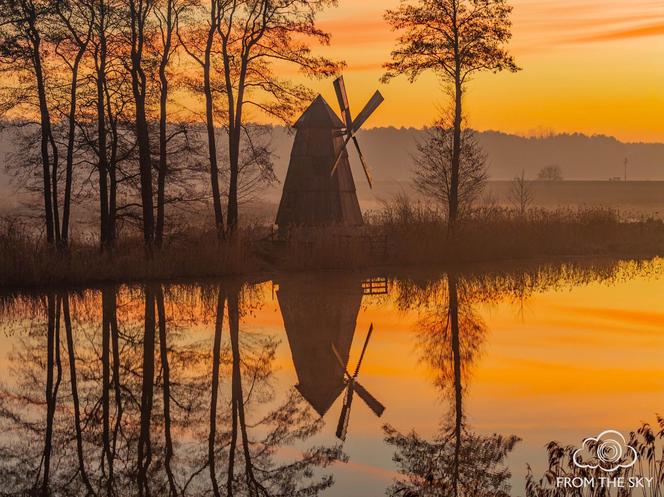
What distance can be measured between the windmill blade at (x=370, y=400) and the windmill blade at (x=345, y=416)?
0.11 m

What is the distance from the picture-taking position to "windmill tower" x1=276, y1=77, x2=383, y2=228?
4062 cm

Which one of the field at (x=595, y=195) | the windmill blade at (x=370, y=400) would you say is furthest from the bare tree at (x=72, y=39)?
the field at (x=595, y=195)

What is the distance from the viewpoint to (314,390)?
14828 millimetres

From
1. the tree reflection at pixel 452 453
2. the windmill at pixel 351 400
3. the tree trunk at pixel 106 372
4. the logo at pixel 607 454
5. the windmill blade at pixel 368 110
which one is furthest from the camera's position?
the windmill blade at pixel 368 110

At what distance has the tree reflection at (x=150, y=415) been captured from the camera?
404 inches

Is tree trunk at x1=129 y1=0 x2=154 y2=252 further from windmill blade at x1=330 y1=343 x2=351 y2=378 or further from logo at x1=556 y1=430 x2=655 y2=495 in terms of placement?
logo at x1=556 y1=430 x2=655 y2=495

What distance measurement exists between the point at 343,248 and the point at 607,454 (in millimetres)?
24442

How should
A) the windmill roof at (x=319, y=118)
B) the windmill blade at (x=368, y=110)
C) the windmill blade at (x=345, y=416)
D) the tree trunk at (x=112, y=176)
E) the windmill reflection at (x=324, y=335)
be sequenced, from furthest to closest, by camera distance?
1. the windmill blade at (x=368, y=110)
2. the windmill roof at (x=319, y=118)
3. the tree trunk at (x=112, y=176)
4. the windmill reflection at (x=324, y=335)
5. the windmill blade at (x=345, y=416)

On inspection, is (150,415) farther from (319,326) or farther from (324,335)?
(319,326)

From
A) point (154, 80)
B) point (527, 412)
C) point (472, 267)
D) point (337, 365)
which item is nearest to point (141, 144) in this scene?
point (154, 80)

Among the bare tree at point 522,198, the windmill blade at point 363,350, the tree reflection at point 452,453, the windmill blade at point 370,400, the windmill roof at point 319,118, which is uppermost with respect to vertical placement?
the windmill roof at point 319,118

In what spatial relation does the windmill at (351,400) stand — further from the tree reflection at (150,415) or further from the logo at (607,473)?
the logo at (607,473)

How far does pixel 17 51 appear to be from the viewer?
33.4 meters

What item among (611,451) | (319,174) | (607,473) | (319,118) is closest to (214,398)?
(611,451)
